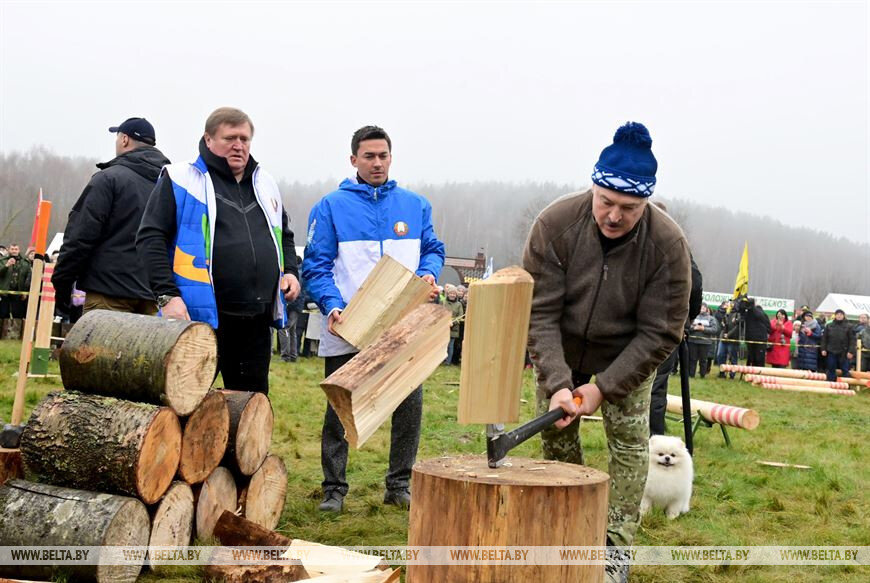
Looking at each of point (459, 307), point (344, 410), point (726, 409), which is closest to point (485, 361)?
point (344, 410)

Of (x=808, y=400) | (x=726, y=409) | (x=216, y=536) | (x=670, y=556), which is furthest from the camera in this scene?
(x=808, y=400)

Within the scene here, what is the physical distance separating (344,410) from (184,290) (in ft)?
5.84

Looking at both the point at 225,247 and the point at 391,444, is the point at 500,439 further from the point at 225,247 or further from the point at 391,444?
the point at 391,444

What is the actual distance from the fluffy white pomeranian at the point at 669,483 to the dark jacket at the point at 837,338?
17.1m

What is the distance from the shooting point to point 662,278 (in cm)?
363

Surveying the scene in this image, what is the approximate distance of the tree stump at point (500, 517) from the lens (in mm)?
2717

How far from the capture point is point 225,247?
4.50 meters

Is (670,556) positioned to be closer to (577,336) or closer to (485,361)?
(577,336)

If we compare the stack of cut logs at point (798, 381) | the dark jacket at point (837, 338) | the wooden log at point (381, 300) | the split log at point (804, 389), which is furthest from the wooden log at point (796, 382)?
the wooden log at point (381, 300)

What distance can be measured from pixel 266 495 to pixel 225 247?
52.5 inches

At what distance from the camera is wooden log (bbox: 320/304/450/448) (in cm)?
289

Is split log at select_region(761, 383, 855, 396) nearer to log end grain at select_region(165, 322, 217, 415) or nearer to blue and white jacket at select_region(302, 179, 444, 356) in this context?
blue and white jacket at select_region(302, 179, 444, 356)

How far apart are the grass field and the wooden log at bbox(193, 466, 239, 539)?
1.11 feet

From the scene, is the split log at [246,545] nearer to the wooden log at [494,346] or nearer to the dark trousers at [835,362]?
the wooden log at [494,346]
